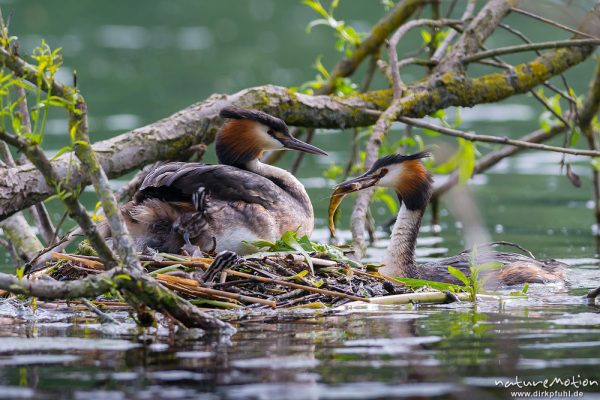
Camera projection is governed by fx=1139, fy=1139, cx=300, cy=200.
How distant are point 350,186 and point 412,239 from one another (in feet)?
2.01

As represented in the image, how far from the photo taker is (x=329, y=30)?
1188 inches

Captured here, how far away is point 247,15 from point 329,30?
14.7 feet

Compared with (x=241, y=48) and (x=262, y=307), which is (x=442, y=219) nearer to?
(x=262, y=307)

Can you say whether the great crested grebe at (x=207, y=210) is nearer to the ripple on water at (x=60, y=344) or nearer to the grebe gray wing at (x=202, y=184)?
the grebe gray wing at (x=202, y=184)

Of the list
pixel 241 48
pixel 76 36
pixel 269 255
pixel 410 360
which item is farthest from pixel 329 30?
pixel 410 360

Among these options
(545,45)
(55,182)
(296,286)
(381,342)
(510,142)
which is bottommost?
(381,342)

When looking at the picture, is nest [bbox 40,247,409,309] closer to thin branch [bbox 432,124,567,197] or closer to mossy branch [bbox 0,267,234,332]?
mossy branch [bbox 0,267,234,332]

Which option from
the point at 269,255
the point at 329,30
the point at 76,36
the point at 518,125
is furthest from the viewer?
the point at 329,30

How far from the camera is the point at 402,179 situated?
7.73 m

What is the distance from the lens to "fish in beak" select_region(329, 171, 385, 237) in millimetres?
7406

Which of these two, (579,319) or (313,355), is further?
(579,319)

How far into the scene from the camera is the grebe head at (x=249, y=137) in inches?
288

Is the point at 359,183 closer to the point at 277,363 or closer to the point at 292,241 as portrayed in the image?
the point at 292,241

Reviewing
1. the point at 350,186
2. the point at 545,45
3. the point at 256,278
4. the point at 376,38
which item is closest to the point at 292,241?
the point at 256,278
